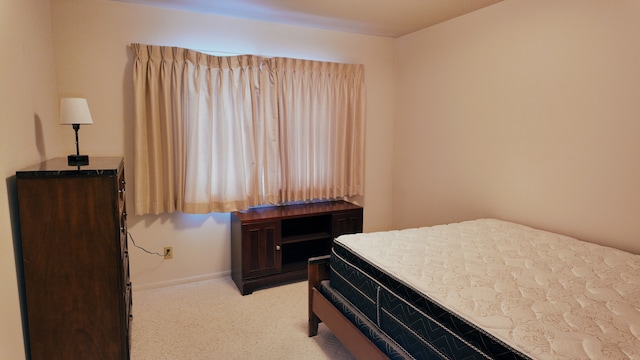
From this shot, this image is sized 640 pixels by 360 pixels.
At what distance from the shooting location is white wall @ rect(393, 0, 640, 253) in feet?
7.40

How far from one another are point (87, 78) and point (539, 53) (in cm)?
342

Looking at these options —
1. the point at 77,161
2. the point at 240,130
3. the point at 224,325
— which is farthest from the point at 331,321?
the point at 240,130

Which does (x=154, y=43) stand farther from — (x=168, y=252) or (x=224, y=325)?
(x=224, y=325)

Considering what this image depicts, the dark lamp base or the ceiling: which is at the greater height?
the ceiling

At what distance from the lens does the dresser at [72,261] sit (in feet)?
5.44

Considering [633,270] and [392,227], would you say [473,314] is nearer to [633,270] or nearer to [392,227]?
[633,270]

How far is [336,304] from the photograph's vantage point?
221 centimetres

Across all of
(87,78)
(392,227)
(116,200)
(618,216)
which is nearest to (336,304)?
(116,200)

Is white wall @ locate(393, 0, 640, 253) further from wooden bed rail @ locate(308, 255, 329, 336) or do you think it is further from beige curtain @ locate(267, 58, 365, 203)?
wooden bed rail @ locate(308, 255, 329, 336)

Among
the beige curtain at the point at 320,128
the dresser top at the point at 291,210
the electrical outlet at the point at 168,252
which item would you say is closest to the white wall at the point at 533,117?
the beige curtain at the point at 320,128

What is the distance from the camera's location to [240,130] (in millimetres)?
3312

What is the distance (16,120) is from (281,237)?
2.10 metres

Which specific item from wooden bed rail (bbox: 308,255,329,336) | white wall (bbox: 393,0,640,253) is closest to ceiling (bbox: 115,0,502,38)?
white wall (bbox: 393,0,640,253)

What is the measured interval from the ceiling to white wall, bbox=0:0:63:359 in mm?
1005
